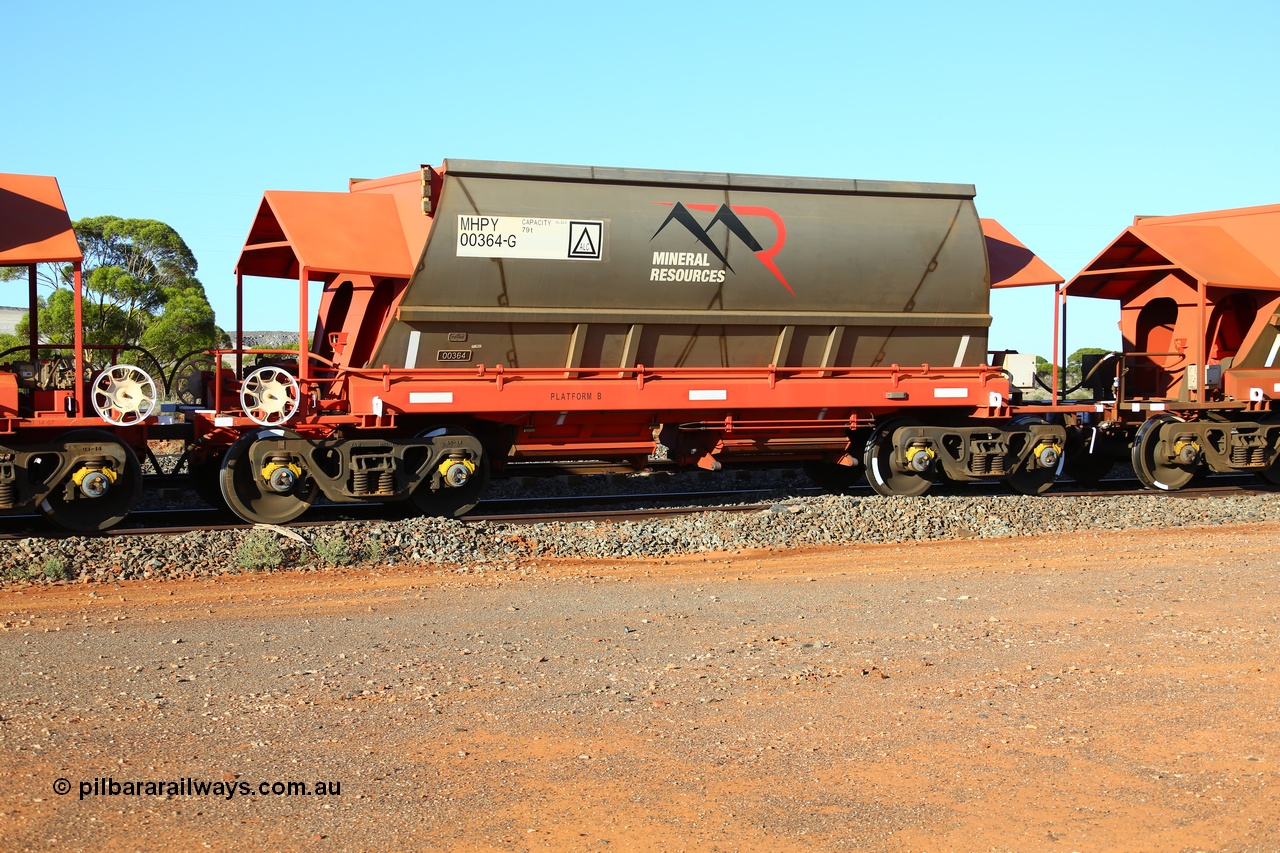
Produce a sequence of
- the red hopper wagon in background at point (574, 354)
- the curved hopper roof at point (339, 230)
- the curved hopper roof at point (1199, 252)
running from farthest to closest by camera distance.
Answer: the curved hopper roof at point (1199, 252) → the curved hopper roof at point (339, 230) → the red hopper wagon in background at point (574, 354)

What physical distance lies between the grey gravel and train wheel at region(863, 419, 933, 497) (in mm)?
865

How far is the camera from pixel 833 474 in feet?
52.7

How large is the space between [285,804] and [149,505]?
32.4 ft

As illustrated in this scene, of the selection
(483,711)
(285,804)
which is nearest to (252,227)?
(483,711)

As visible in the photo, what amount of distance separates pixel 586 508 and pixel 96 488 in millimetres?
5341

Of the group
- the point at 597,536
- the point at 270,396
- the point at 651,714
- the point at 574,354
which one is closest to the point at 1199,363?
the point at 574,354

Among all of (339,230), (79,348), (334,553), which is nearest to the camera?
(334,553)

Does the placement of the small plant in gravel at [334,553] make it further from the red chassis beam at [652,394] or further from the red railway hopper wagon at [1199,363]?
the red railway hopper wagon at [1199,363]

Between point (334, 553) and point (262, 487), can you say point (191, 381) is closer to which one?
point (262, 487)

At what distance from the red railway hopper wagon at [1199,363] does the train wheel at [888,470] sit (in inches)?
117

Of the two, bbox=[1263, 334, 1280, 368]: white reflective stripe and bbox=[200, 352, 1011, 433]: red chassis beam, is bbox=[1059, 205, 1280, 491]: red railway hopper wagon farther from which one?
bbox=[200, 352, 1011, 433]: red chassis beam

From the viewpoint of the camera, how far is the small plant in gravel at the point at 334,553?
10.5 meters

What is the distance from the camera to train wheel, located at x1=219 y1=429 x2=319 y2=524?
38.7 feet

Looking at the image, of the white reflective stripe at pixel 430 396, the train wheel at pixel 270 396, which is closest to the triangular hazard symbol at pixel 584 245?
the white reflective stripe at pixel 430 396
